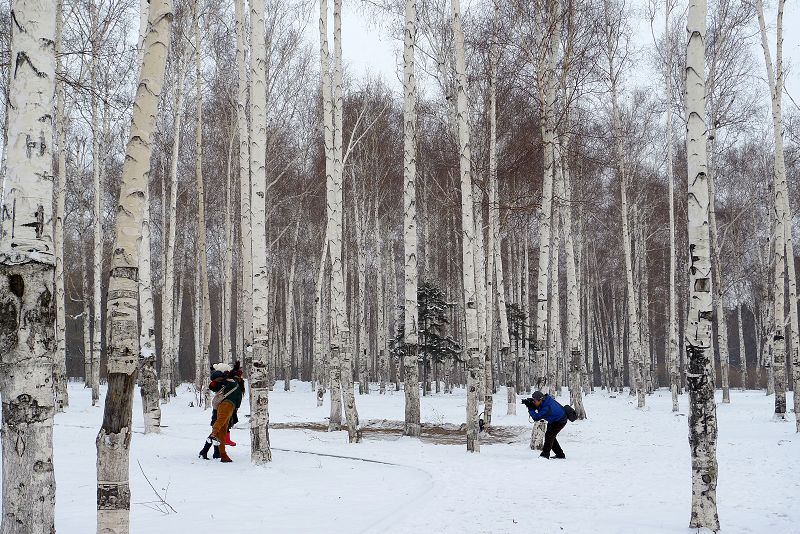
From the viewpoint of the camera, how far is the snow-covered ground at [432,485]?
574cm

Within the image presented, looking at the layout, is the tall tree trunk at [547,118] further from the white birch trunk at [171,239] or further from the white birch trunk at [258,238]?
the white birch trunk at [171,239]

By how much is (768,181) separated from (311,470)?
22.5m

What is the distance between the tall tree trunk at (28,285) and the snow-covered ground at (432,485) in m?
2.00

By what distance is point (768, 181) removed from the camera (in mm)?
24266

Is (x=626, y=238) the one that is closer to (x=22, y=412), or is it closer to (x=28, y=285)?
(x=28, y=285)

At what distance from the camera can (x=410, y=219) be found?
11734 mm

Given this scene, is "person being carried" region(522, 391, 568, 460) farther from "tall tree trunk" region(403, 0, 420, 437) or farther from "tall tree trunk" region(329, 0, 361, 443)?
"tall tree trunk" region(329, 0, 361, 443)

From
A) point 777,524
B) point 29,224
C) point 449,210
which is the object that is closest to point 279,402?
point 449,210

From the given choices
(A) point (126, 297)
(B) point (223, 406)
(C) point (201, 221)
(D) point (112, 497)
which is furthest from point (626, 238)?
(D) point (112, 497)

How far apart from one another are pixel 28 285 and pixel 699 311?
5.09 m

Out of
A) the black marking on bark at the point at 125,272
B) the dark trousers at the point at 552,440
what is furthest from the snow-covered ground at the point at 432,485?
the black marking on bark at the point at 125,272

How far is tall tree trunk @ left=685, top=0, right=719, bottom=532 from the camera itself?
18.1 ft

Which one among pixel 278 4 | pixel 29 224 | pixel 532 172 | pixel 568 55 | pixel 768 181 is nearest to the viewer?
pixel 29 224

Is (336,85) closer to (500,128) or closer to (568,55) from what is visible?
(568,55)
